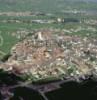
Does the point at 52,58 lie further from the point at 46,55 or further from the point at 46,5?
the point at 46,5

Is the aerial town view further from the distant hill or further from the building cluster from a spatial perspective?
the distant hill

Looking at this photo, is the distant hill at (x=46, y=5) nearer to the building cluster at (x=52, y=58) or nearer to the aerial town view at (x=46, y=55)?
the aerial town view at (x=46, y=55)

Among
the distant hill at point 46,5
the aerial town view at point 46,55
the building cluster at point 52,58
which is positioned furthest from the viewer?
the distant hill at point 46,5

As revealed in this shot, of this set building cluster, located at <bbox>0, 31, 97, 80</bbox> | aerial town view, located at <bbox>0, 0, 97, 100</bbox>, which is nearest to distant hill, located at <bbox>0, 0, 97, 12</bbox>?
aerial town view, located at <bbox>0, 0, 97, 100</bbox>

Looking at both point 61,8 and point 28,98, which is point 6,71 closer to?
point 28,98

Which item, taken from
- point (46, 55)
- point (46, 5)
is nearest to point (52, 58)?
point (46, 55)

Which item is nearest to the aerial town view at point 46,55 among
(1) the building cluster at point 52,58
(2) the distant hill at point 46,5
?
(1) the building cluster at point 52,58
